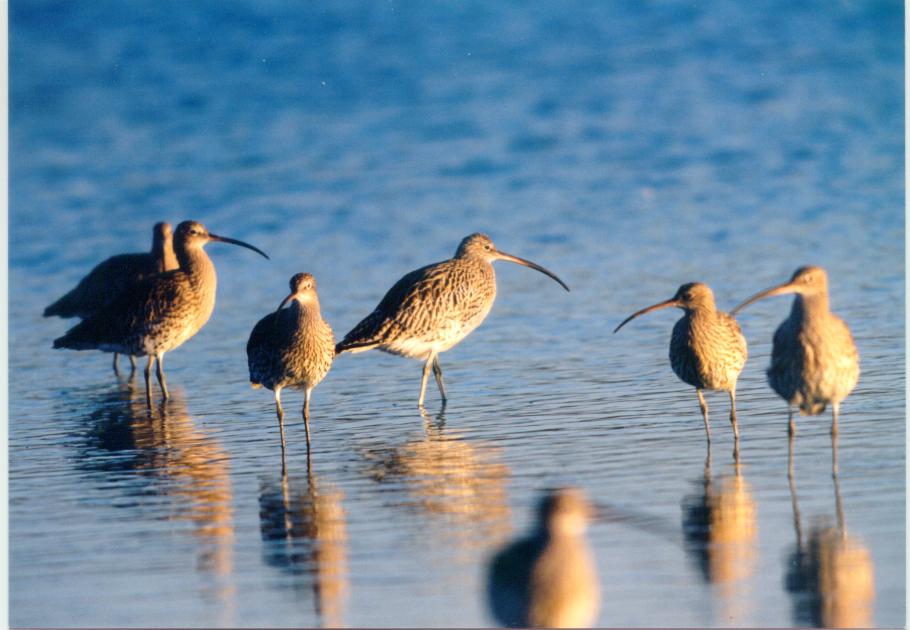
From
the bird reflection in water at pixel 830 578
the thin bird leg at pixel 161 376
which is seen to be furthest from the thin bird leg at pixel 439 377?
the bird reflection in water at pixel 830 578

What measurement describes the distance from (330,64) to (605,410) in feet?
51.7

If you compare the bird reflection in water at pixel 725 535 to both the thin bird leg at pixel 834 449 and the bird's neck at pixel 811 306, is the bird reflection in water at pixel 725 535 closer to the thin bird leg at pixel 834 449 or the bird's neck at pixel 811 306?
the thin bird leg at pixel 834 449

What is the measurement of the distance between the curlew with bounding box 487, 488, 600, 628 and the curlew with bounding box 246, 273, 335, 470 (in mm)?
2771

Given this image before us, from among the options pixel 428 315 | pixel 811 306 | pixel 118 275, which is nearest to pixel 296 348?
pixel 428 315

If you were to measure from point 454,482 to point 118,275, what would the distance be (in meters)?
5.83

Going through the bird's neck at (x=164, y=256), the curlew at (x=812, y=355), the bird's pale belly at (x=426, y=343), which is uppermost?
the bird's neck at (x=164, y=256)

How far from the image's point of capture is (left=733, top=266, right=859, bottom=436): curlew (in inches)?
302

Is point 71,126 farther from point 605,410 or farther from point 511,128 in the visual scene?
point 605,410

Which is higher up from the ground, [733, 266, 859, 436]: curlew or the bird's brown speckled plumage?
the bird's brown speckled plumage

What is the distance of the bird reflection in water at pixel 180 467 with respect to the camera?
6607 millimetres

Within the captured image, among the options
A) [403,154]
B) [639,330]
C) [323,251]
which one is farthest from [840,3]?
[639,330]

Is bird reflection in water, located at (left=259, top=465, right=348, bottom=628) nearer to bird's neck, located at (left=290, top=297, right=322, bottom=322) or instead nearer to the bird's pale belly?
bird's neck, located at (left=290, top=297, right=322, bottom=322)

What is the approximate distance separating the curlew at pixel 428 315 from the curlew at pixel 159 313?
4.36 ft

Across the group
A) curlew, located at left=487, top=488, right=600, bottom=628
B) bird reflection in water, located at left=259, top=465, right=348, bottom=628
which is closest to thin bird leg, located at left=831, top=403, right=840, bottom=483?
curlew, located at left=487, top=488, right=600, bottom=628
